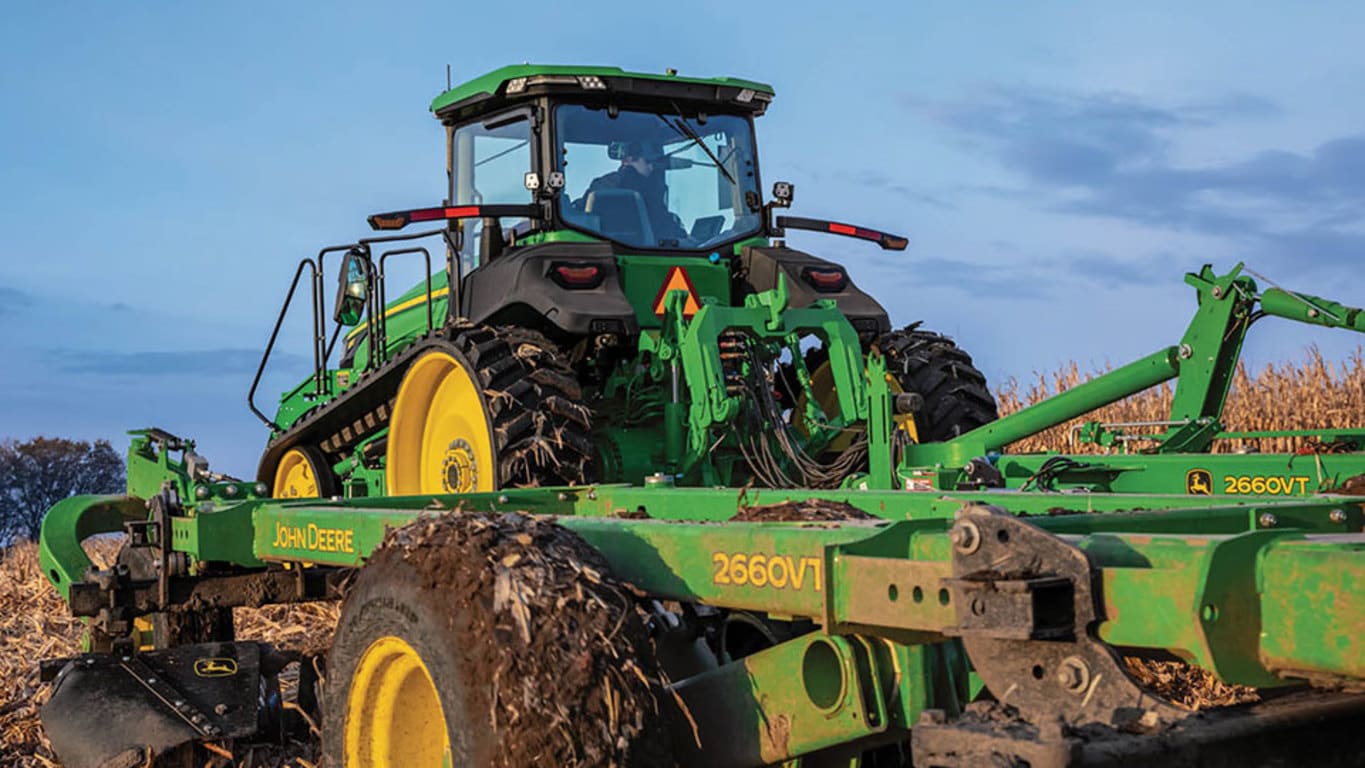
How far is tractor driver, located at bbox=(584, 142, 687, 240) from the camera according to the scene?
9.19 meters

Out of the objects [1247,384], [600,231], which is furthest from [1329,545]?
[1247,384]

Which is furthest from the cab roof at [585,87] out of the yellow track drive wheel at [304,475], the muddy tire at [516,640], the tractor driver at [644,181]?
the muddy tire at [516,640]

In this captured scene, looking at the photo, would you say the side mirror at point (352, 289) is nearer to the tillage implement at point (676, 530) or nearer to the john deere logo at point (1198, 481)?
the tillage implement at point (676, 530)

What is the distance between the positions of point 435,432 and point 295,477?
8.55ft

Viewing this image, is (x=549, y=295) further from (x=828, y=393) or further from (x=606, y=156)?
(x=828, y=393)

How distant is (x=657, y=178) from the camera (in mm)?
9297

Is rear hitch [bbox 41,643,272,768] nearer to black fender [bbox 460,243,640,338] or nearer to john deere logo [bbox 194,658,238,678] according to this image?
john deere logo [bbox 194,658,238,678]

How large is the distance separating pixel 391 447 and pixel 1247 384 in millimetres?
12918

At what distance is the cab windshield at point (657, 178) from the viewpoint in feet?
29.6

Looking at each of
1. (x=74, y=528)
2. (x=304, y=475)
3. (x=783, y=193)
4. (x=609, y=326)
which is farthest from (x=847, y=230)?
(x=74, y=528)

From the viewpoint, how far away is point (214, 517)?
501 centimetres

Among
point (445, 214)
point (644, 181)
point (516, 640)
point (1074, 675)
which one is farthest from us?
point (644, 181)

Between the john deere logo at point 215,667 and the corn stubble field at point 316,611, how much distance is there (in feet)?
1.22

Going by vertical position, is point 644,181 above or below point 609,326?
above
